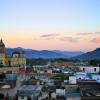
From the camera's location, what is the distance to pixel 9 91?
21.5m

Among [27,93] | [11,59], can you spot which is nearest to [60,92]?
[27,93]

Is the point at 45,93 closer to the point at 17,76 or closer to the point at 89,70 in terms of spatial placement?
the point at 17,76

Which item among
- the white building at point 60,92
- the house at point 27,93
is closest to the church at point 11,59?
the white building at point 60,92

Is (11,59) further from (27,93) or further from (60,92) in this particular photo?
(27,93)

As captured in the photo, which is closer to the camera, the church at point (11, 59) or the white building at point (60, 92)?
the white building at point (60, 92)

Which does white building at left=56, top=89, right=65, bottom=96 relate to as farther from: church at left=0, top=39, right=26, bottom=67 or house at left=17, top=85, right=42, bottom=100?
church at left=0, top=39, right=26, bottom=67

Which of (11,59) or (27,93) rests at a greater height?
(11,59)

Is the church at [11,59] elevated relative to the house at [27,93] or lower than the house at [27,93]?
elevated

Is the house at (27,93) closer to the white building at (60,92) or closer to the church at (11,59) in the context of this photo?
the white building at (60,92)

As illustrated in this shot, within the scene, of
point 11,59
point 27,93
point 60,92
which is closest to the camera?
point 27,93

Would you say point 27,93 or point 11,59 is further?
point 11,59

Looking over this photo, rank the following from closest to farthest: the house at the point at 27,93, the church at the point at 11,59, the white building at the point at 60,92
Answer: the house at the point at 27,93, the white building at the point at 60,92, the church at the point at 11,59

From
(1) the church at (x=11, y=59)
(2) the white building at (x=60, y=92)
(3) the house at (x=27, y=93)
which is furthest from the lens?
(1) the church at (x=11, y=59)

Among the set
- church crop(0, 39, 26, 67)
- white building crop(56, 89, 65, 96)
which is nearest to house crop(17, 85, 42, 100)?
white building crop(56, 89, 65, 96)
